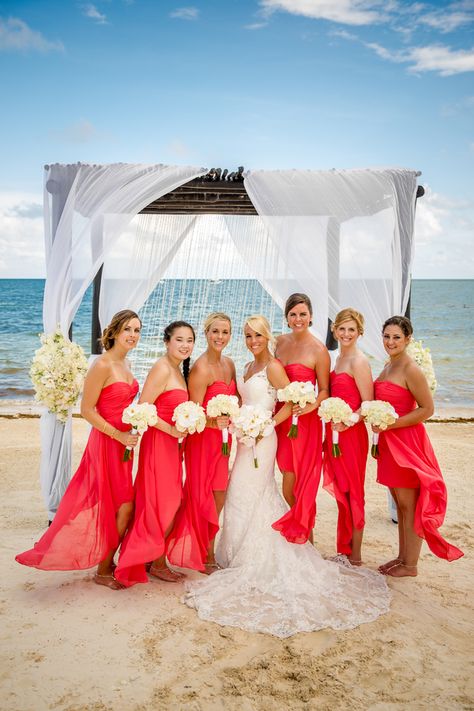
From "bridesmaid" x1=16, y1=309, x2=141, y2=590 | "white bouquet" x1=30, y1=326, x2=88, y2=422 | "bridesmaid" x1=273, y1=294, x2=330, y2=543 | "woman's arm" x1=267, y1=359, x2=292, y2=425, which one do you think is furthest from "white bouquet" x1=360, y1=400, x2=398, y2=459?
"white bouquet" x1=30, y1=326, x2=88, y2=422

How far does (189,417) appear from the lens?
402cm

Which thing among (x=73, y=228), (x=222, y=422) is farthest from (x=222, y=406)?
(x=73, y=228)

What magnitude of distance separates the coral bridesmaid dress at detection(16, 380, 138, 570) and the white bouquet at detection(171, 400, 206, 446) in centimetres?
43

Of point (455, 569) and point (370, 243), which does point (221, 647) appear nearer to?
point (455, 569)

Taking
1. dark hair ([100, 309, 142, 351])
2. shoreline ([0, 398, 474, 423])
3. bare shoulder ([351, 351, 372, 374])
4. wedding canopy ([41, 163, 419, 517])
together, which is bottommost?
shoreline ([0, 398, 474, 423])

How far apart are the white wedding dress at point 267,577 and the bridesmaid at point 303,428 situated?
0.13 metres

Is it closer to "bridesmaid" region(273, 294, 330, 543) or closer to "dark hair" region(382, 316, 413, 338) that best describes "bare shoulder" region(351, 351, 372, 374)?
"bridesmaid" region(273, 294, 330, 543)

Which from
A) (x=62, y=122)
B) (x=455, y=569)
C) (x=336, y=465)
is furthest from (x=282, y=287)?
(x=62, y=122)

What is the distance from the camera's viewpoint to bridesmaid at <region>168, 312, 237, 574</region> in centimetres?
435

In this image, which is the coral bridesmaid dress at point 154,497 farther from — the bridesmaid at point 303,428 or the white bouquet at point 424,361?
the white bouquet at point 424,361

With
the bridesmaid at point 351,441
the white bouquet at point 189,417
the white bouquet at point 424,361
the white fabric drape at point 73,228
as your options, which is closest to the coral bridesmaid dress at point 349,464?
the bridesmaid at point 351,441

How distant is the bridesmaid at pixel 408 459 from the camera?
4281mm

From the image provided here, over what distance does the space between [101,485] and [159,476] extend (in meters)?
0.43

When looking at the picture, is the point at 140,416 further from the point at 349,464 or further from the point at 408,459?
the point at 408,459
